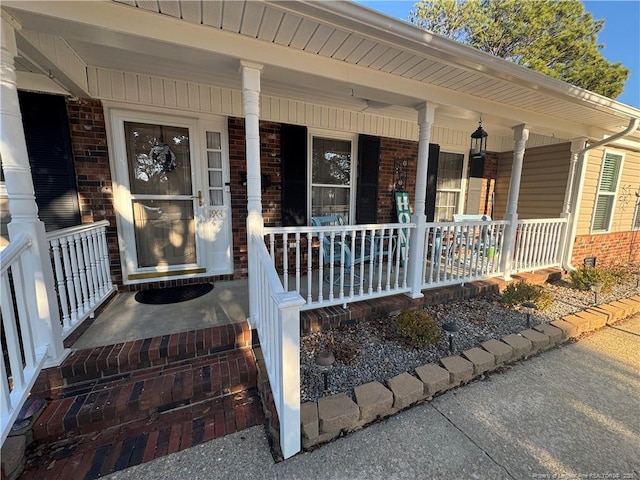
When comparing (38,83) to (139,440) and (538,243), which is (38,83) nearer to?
(139,440)

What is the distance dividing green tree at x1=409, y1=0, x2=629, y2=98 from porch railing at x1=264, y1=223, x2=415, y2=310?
9608 millimetres

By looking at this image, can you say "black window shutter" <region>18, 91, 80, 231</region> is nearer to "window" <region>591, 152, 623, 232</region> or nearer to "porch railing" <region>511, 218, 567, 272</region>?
"porch railing" <region>511, 218, 567, 272</region>

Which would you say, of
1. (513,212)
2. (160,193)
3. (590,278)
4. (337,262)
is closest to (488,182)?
(513,212)

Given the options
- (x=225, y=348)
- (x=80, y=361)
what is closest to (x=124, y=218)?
(x=80, y=361)

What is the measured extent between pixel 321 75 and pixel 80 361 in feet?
8.79

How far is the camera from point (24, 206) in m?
1.62

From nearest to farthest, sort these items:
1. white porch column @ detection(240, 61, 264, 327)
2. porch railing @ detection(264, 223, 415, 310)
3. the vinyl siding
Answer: white porch column @ detection(240, 61, 264, 327), porch railing @ detection(264, 223, 415, 310), the vinyl siding

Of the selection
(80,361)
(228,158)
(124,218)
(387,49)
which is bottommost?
(80,361)

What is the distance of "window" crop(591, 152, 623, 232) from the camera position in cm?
468

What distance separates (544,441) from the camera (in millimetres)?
1573

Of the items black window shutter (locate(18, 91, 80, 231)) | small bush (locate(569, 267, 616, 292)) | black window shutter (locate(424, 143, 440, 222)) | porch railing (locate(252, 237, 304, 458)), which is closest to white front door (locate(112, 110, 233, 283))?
black window shutter (locate(18, 91, 80, 231))

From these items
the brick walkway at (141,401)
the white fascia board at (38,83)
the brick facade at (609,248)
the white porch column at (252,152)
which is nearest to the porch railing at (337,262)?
the white porch column at (252,152)

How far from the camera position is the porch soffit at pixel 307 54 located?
64.5 inches

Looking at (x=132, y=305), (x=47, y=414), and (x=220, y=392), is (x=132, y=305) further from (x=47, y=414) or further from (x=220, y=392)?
(x=220, y=392)
